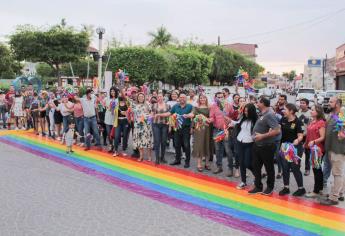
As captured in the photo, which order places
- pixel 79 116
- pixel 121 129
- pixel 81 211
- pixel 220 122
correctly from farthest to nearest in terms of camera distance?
pixel 79 116, pixel 121 129, pixel 220 122, pixel 81 211

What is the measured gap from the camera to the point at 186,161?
10203 mm

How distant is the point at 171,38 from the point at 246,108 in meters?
53.6

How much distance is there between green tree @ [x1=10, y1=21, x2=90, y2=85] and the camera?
31578 millimetres

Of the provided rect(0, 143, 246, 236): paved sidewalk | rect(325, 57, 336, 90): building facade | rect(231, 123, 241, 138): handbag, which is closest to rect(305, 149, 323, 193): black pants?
rect(231, 123, 241, 138): handbag

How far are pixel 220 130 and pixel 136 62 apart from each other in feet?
86.9

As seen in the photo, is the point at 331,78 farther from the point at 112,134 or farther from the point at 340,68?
the point at 112,134

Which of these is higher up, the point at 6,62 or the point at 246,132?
the point at 6,62

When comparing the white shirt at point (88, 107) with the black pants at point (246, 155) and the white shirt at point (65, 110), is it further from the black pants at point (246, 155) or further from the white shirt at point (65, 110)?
the black pants at point (246, 155)

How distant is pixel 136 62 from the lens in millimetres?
35125

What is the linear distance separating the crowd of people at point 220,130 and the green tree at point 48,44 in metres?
17.4

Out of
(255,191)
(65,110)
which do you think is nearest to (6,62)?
(65,110)

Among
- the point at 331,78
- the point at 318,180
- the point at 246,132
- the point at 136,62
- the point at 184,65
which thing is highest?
the point at 331,78

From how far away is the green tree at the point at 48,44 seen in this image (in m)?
31.6

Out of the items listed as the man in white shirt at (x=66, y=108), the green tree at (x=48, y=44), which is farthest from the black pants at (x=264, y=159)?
the green tree at (x=48, y=44)
